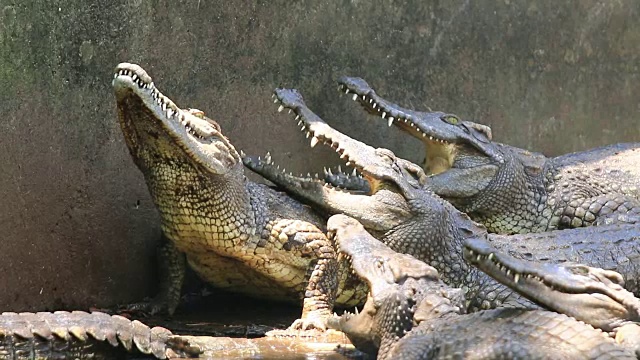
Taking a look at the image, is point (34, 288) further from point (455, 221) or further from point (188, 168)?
point (455, 221)

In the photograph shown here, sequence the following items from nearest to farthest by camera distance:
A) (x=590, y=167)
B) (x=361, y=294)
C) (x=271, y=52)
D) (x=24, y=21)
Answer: (x=24, y=21)
(x=361, y=294)
(x=271, y=52)
(x=590, y=167)

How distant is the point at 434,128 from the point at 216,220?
2.04 metres

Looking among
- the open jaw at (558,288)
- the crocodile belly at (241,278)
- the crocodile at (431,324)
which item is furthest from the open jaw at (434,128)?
the open jaw at (558,288)

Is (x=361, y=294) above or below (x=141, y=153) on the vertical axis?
below

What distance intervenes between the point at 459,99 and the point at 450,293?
141 inches

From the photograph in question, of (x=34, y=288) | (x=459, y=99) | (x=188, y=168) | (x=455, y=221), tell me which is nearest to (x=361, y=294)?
(x=455, y=221)

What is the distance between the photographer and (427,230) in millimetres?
6211

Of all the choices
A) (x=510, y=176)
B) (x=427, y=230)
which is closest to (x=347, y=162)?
(x=427, y=230)

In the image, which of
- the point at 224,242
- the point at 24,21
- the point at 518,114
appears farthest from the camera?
the point at 518,114

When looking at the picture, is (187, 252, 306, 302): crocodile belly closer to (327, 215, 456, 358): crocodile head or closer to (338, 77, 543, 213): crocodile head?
(327, 215, 456, 358): crocodile head

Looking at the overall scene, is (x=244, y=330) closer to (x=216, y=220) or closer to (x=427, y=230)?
(x=216, y=220)

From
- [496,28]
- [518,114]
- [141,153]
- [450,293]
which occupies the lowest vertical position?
[450,293]

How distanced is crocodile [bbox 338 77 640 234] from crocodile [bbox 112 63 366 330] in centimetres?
126

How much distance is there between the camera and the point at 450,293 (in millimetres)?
4879
